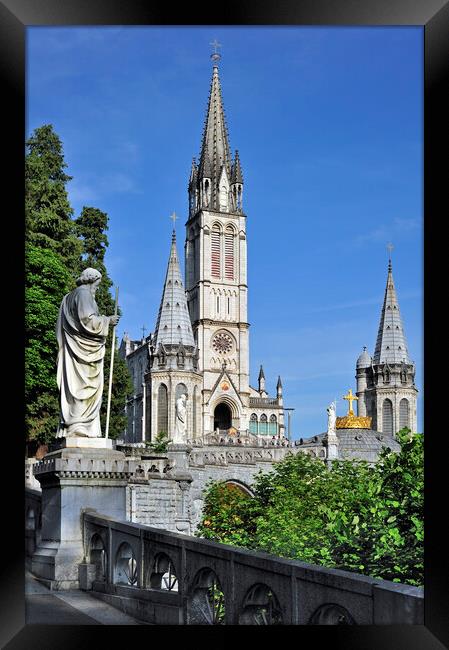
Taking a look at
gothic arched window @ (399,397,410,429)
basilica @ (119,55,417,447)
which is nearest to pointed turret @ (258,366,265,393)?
basilica @ (119,55,417,447)

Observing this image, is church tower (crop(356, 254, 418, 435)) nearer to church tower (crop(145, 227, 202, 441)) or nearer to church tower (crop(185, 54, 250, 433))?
church tower (crop(185, 54, 250, 433))

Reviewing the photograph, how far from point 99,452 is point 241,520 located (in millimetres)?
14746

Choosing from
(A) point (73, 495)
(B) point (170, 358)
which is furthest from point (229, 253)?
(A) point (73, 495)

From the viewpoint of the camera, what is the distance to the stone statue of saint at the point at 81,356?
323 inches

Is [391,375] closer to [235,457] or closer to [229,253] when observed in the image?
[229,253]

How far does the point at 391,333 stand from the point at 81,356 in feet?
194

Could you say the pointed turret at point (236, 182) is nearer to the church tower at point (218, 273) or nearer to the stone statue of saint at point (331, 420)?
the church tower at point (218, 273)

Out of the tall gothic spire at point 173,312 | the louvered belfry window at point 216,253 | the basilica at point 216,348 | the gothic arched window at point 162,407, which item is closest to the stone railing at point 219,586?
the basilica at point 216,348

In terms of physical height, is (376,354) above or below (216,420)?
above

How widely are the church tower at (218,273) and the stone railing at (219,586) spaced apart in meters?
62.1
